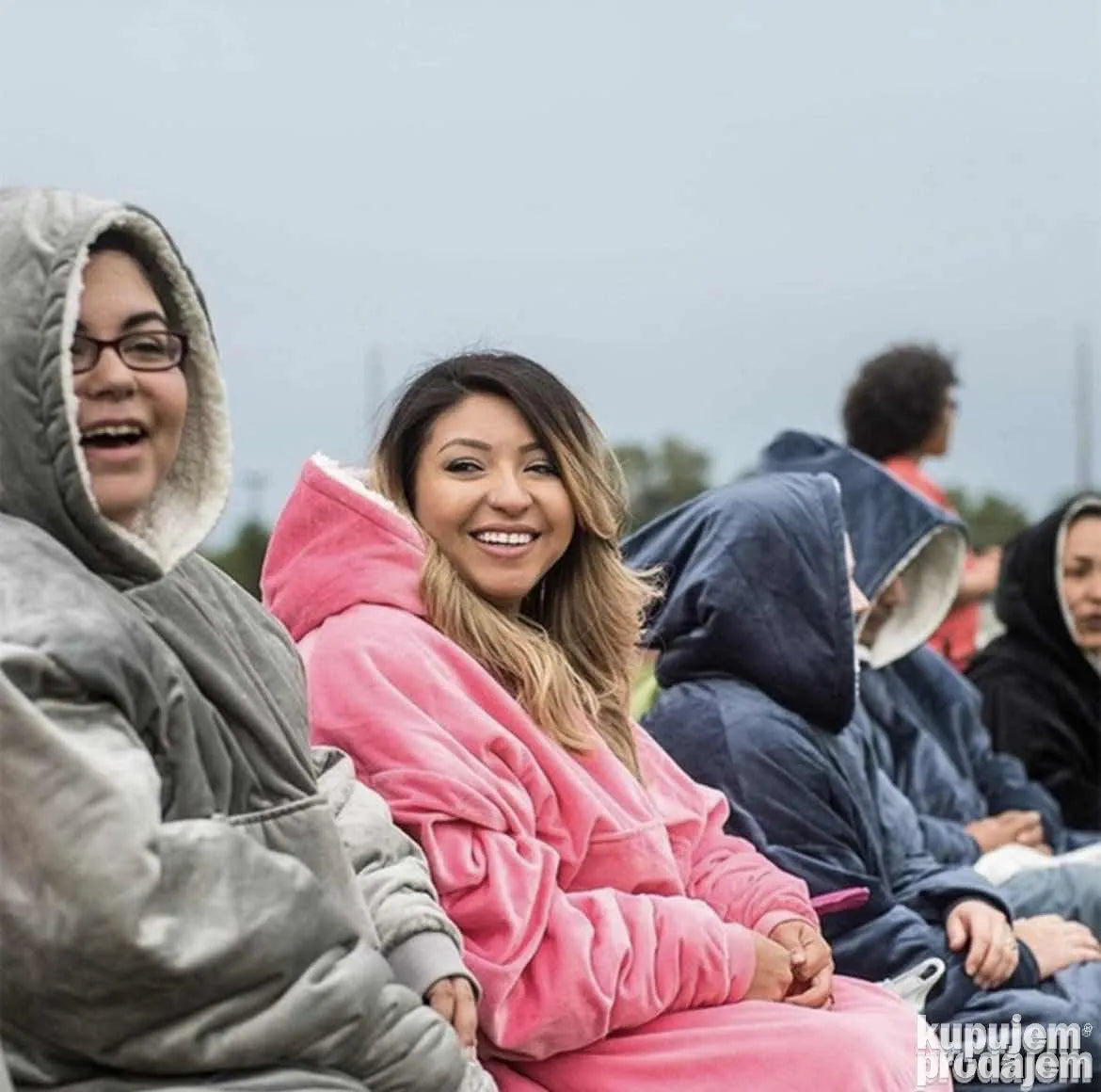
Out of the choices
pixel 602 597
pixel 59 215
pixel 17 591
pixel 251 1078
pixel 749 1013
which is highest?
pixel 59 215

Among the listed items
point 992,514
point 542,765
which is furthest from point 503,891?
point 992,514

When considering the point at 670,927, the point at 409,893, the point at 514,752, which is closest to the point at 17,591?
the point at 409,893

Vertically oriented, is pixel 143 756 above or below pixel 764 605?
above

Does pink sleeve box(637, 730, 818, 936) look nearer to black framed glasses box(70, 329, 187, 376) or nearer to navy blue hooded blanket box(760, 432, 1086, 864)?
black framed glasses box(70, 329, 187, 376)

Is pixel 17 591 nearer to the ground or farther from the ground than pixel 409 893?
farther from the ground

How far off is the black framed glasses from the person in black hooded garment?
4375mm

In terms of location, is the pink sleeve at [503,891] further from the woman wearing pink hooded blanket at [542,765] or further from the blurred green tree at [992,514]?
the blurred green tree at [992,514]

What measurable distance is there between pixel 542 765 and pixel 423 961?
0.56 m

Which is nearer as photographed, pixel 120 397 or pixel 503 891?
pixel 120 397

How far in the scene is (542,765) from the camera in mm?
3271

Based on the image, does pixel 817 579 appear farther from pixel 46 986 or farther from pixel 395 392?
pixel 46 986

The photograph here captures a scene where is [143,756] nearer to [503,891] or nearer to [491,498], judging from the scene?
[503,891]

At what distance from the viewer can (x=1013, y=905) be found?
4965 mm

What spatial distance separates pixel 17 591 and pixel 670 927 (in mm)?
1294
